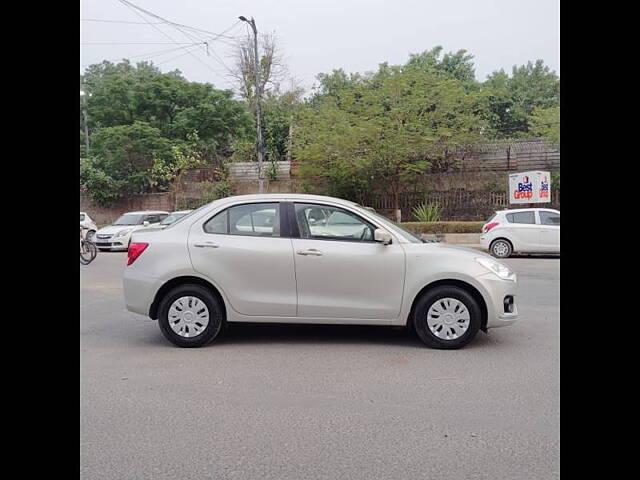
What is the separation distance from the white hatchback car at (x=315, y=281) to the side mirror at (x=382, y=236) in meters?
0.01

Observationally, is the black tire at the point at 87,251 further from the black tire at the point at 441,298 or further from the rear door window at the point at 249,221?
the black tire at the point at 441,298

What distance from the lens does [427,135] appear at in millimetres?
20828

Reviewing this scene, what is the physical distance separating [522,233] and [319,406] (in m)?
12.3

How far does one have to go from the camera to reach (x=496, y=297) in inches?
233

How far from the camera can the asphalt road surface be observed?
3.40 m

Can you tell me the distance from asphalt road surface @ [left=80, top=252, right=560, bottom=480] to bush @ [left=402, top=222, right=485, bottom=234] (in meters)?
13.3

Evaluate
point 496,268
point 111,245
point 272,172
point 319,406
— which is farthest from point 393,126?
point 319,406

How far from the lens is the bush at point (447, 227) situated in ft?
65.5

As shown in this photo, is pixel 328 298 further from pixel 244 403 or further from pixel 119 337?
pixel 119 337

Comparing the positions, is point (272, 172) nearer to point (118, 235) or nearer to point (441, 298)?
point (118, 235)

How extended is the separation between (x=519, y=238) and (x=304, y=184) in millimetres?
11337

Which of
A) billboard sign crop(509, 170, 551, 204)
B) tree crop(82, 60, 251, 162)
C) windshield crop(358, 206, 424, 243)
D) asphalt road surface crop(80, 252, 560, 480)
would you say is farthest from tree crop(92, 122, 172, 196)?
windshield crop(358, 206, 424, 243)
